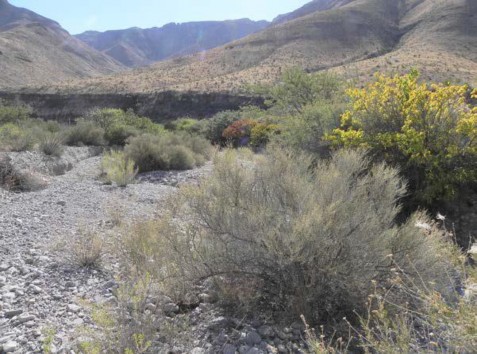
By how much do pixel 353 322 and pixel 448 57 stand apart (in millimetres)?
43643

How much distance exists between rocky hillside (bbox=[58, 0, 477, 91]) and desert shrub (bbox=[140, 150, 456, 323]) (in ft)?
102

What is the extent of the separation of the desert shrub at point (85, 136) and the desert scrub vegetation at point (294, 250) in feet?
52.3

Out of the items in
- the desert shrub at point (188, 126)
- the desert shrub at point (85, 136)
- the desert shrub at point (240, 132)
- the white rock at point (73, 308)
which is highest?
the white rock at point (73, 308)

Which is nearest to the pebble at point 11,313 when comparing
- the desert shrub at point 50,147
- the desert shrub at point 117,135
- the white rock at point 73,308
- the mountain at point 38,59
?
the white rock at point 73,308

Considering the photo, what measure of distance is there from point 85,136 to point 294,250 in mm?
17546

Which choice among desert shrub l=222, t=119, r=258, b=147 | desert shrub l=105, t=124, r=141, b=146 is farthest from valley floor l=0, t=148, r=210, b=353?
desert shrub l=105, t=124, r=141, b=146

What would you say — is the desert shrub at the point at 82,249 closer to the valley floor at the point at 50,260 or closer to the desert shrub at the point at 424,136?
the valley floor at the point at 50,260

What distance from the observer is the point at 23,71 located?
6419 cm

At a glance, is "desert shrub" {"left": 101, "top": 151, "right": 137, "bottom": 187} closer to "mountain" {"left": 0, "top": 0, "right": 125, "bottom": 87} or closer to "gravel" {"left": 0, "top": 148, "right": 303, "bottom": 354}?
"gravel" {"left": 0, "top": 148, "right": 303, "bottom": 354}

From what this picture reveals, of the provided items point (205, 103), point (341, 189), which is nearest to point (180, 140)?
point (341, 189)

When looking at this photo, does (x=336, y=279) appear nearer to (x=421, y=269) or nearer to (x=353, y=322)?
(x=353, y=322)

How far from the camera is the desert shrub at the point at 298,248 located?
10.9 feet

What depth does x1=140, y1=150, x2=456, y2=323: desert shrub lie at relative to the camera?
332cm

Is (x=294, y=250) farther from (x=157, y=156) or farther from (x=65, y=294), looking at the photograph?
(x=157, y=156)
